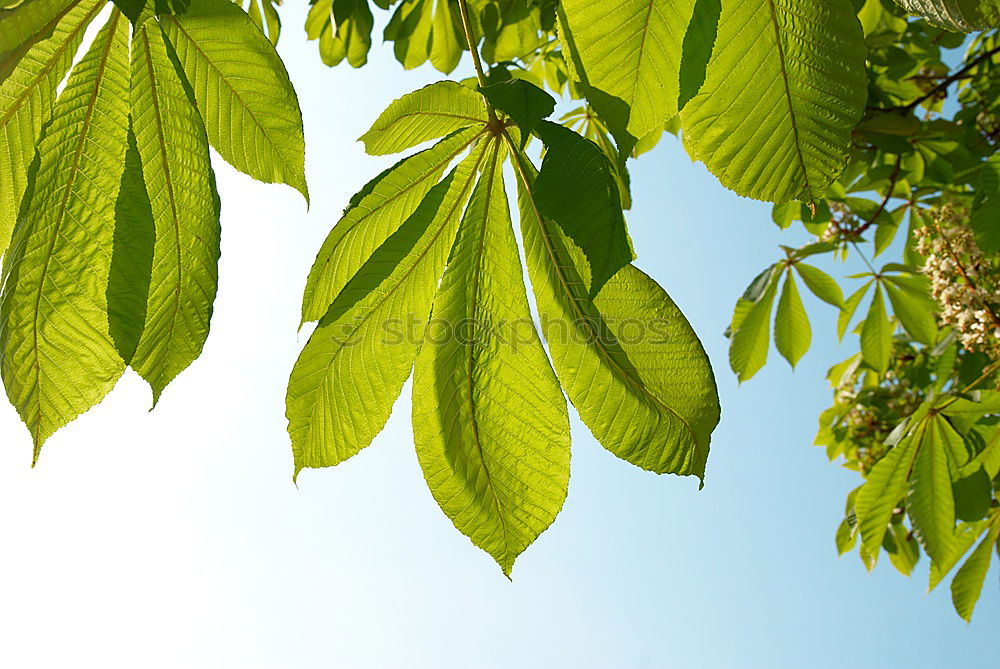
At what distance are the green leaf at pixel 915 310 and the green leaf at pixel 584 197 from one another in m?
2.17

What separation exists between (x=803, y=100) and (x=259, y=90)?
1.34 feet

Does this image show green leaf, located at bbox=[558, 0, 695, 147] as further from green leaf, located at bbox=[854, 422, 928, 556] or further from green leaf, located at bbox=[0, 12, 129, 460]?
green leaf, located at bbox=[854, 422, 928, 556]

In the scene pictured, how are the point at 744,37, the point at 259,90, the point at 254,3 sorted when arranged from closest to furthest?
1. the point at 744,37
2. the point at 259,90
3. the point at 254,3

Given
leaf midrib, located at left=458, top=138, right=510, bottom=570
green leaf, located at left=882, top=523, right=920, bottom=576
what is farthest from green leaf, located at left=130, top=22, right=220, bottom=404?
green leaf, located at left=882, top=523, right=920, bottom=576

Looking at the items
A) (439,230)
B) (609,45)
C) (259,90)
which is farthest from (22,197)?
(609,45)

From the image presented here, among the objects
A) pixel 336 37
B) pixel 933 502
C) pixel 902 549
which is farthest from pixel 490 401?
pixel 902 549

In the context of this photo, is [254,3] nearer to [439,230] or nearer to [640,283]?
[439,230]

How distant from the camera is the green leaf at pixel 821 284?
220 cm

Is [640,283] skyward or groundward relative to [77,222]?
skyward

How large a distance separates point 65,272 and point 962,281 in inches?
89.3

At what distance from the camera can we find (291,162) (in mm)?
562

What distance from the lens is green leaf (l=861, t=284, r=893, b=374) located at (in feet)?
7.30

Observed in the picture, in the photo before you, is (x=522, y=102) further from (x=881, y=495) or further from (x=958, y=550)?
(x=958, y=550)

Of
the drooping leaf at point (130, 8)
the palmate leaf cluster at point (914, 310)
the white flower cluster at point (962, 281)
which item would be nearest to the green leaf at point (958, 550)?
the palmate leaf cluster at point (914, 310)
